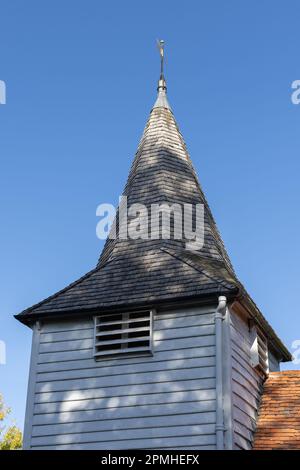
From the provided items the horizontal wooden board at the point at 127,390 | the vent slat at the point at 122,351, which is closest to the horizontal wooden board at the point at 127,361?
the vent slat at the point at 122,351

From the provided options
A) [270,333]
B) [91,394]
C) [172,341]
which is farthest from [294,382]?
[91,394]

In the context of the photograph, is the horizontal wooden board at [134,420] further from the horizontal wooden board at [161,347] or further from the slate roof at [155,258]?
the slate roof at [155,258]

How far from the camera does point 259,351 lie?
1812 cm

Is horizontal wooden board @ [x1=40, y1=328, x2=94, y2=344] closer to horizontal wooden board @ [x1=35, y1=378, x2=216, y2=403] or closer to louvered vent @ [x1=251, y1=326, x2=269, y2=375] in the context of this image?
horizontal wooden board @ [x1=35, y1=378, x2=216, y2=403]

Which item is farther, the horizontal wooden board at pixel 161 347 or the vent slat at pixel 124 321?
the vent slat at pixel 124 321

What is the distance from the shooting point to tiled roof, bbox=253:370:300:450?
15719 millimetres

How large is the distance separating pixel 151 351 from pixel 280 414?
333 centimetres

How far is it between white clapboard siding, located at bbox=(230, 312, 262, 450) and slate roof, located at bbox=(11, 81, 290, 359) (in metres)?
0.87

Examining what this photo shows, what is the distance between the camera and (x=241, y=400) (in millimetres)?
16047

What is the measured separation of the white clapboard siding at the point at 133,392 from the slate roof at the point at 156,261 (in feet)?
2.00

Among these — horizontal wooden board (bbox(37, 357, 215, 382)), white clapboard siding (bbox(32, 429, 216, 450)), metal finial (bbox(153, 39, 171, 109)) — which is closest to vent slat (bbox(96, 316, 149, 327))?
horizontal wooden board (bbox(37, 357, 215, 382))

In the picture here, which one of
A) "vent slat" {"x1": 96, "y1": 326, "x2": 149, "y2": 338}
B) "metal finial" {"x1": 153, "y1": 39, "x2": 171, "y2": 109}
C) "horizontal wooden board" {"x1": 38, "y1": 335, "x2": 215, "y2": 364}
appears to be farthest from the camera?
"metal finial" {"x1": 153, "y1": 39, "x2": 171, "y2": 109}

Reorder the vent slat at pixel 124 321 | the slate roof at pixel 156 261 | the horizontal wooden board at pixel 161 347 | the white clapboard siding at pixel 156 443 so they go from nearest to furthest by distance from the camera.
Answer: the white clapboard siding at pixel 156 443 → the horizontal wooden board at pixel 161 347 → the vent slat at pixel 124 321 → the slate roof at pixel 156 261

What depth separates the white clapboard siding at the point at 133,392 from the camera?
15102 millimetres
